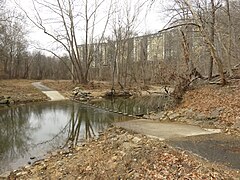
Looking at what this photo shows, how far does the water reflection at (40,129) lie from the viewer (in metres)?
8.55

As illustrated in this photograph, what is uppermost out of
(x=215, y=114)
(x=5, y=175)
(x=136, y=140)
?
(x=215, y=114)

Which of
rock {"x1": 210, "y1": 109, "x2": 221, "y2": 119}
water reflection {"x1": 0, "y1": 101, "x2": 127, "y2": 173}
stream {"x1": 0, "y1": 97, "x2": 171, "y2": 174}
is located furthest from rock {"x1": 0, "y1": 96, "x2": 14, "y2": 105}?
rock {"x1": 210, "y1": 109, "x2": 221, "y2": 119}

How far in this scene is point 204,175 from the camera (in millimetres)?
4598

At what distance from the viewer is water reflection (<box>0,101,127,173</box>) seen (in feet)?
28.0

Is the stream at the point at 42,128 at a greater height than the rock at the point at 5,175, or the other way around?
the stream at the point at 42,128

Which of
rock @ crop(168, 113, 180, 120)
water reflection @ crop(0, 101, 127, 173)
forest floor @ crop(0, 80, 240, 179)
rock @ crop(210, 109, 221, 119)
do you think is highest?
rock @ crop(210, 109, 221, 119)

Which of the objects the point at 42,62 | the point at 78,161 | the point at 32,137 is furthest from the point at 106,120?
the point at 42,62

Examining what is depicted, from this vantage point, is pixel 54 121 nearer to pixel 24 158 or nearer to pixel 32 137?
pixel 32 137

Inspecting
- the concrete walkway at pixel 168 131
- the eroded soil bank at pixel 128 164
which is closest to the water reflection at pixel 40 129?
the eroded soil bank at pixel 128 164

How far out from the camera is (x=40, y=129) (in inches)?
470

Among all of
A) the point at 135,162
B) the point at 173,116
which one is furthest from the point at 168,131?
the point at 135,162

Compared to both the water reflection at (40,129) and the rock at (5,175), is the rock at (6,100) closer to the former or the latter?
the water reflection at (40,129)

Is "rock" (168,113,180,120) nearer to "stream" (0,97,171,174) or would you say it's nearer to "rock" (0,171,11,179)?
"stream" (0,97,171,174)

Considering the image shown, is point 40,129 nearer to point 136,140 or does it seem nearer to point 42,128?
point 42,128
